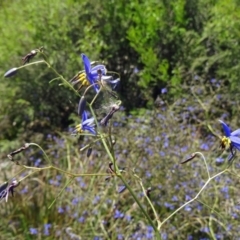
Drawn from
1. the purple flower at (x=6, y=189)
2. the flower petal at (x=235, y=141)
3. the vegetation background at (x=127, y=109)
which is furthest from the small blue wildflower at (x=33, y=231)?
the flower petal at (x=235, y=141)

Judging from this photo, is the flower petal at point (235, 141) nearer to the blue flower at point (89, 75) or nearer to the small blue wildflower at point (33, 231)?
the blue flower at point (89, 75)

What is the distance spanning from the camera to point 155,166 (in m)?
4.46

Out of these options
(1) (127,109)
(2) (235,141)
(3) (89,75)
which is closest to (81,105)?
(3) (89,75)

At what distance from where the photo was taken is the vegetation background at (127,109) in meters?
4.26

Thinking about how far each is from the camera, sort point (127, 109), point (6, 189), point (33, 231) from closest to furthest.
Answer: point (6, 189)
point (33, 231)
point (127, 109)

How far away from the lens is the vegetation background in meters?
4.26

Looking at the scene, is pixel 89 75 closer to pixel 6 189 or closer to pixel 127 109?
pixel 6 189

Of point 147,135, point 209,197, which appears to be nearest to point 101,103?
point 209,197

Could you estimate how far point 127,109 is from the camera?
6.02 m

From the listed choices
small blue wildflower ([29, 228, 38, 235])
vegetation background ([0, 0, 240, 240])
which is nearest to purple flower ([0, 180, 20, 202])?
vegetation background ([0, 0, 240, 240])

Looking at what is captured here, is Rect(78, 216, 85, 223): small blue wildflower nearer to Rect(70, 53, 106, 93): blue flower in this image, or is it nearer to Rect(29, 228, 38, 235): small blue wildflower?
Rect(29, 228, 38, 235): small blue wildflower

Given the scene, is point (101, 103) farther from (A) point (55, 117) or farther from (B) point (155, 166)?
(A) point (55, 117)

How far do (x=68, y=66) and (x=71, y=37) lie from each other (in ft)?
1.01

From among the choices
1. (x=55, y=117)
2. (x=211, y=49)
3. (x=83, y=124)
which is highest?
(x=83, y=124)
